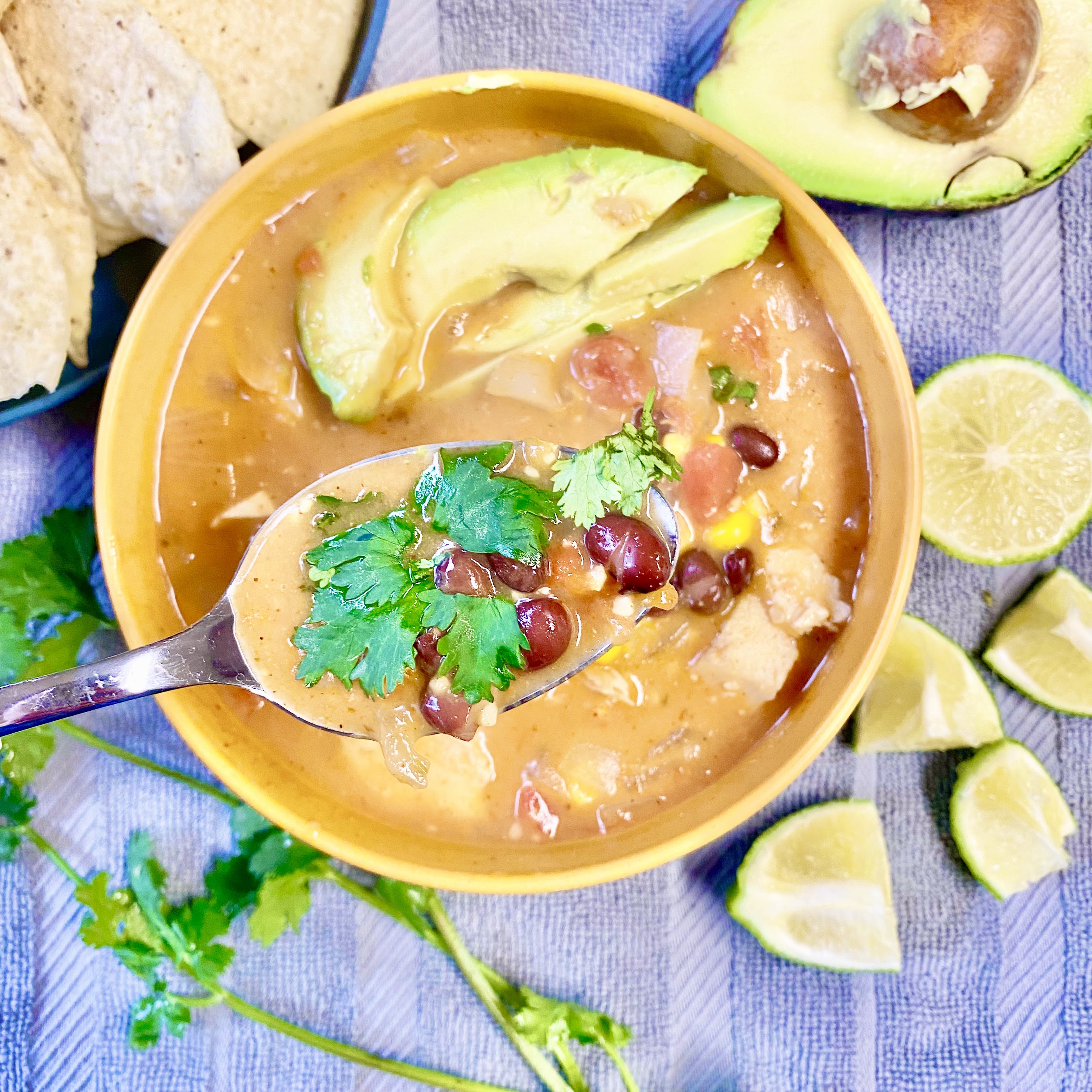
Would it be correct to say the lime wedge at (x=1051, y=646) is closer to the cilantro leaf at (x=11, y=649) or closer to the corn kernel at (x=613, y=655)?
the corn kernel at (x=613, y=655)

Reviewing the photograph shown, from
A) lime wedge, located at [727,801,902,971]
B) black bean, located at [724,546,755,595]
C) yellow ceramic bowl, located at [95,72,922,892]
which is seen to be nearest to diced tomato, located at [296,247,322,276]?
yellow ceramic bowl, located at [95,72,922,892]

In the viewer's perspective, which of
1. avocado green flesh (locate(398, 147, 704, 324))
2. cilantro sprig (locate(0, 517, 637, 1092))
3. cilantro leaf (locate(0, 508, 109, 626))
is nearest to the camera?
avocado green flesh (locate(398, 147, 704, 324))

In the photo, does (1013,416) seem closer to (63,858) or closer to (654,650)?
(654,650)

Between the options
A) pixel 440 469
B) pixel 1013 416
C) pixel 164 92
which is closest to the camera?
pixel 440 469

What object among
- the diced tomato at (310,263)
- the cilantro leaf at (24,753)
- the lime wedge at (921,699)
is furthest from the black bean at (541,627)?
the cilantro leaf at (24,753)

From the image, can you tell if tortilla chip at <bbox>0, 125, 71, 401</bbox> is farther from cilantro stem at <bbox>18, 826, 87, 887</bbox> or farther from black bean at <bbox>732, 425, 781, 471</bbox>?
black bean at <bbox>732, 425, 781, 471</bbox>

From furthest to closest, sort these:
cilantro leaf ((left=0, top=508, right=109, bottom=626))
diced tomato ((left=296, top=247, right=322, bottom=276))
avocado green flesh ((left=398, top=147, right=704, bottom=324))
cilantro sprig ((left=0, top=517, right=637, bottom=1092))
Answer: cilantro sprig ((left=0, top=517, right=637, bottom=1092)), cilantro leaf ((left=0, top=508, right=109, bottom=626)), diced tomato ((left=296, top=247, right=322, bottom=276)), avocado green flesh ((left=398, top=147, right=704, bottom=324))

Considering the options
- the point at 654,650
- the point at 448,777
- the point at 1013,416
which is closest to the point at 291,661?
the point at 448,777
